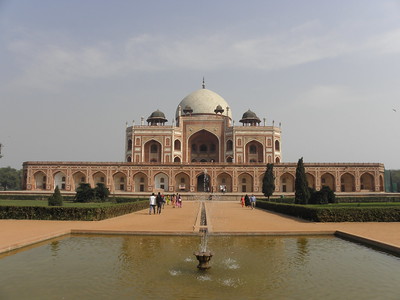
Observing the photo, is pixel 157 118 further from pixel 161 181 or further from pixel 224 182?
pixel 224 182

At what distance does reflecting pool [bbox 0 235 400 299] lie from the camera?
457 cm

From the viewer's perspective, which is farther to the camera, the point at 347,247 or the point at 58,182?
the point at 58,182

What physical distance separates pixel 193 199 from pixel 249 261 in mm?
23874

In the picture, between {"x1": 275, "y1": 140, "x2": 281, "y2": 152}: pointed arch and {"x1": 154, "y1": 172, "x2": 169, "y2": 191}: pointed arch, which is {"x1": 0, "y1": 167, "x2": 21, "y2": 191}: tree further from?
{"x1": 275, "y1": 140, "x2": 281, "y2": 152}: pointed arch

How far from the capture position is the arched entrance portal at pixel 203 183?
36.6 meters

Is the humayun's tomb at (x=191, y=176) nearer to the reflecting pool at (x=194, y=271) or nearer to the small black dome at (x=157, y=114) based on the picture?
the small black dome at (x=157, y=114)

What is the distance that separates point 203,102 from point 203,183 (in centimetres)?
1333

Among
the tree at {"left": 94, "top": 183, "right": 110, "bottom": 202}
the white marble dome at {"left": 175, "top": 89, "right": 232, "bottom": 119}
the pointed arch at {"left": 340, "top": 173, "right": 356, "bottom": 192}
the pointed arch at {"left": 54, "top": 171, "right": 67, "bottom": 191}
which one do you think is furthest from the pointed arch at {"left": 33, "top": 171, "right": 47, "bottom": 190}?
the pointed arch at {"left": 340, "top": 173, "right": 356, "bottom": 192}

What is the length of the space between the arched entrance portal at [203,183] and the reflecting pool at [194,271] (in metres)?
28.5

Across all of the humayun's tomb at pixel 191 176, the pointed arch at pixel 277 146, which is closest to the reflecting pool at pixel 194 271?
the humayun's tomb at pixel 191 176

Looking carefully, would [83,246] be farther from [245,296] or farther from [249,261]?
[245,296]

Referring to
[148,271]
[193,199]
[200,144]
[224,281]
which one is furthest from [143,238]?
[200,144]

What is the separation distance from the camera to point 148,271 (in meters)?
5.54

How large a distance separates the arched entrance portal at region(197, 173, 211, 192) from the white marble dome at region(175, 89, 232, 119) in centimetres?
1127
